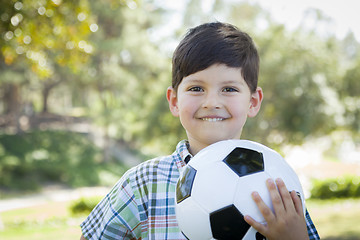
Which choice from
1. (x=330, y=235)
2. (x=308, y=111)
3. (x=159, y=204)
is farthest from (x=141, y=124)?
(x=159, y=204)

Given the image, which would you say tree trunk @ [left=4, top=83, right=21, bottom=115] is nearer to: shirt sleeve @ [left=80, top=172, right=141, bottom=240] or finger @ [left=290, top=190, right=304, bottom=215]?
shirt sleeve @ [left=80, top=172, right=141, bottom=240]

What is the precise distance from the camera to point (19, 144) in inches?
865

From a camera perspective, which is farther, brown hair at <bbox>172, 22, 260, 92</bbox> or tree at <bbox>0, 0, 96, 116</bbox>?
tree at <bbox>0, 0, 96, 116</bbox>

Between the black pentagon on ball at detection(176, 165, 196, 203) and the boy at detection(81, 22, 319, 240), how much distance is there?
20 centimetres

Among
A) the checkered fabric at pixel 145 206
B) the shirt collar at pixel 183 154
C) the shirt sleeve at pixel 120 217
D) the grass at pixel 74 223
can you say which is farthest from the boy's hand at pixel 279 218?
the grass at pixel 74 223

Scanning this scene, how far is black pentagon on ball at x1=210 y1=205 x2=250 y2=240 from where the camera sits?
1.36m

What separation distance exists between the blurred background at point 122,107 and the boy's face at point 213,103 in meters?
0.67

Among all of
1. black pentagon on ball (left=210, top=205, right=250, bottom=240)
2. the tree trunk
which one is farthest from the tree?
the tree trunk

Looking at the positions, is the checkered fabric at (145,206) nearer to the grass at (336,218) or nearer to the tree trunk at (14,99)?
the grass at (336,218)

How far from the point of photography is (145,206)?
5.69 feet

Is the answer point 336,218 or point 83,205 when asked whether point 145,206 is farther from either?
point 83,205

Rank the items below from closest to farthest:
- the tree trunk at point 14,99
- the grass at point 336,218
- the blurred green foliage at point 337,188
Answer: the grass at point 336,218
the blurred green foliage at point 337,188
the tree trunk at point 14,99

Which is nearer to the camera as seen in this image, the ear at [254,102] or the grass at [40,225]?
the ear at [254,102]

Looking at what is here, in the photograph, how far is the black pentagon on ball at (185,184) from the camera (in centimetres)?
147
